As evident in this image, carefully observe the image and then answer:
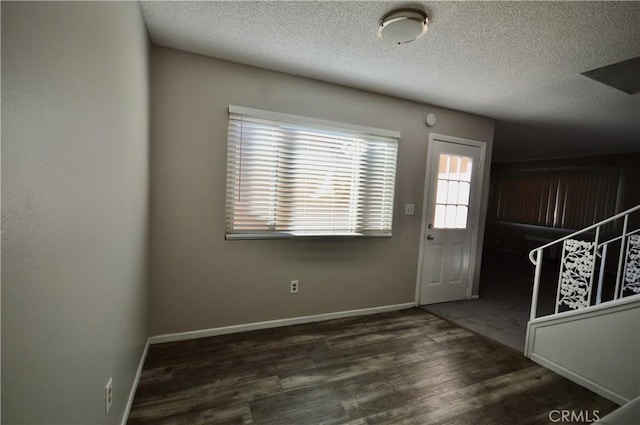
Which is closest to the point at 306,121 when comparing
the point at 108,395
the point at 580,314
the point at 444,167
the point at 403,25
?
the point at 403,25

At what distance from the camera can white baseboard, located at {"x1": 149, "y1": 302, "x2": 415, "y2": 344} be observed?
2404 millimetres

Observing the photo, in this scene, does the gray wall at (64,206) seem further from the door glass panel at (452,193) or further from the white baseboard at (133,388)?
the door glass panel at (452,193)

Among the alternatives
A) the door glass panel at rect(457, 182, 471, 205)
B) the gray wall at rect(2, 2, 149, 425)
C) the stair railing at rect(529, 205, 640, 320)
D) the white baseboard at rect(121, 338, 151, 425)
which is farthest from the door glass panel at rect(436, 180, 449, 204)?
the white baseboard at rect(121, 338, 151, 425)

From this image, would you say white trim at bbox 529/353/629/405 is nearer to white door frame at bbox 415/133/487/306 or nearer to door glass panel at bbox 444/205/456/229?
white door frame at bbox 415/133/487/306

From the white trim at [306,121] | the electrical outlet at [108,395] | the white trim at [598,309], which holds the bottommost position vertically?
the electrical outlet at [108,395]

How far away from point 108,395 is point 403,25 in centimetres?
249

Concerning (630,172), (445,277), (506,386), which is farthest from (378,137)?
(630,172)

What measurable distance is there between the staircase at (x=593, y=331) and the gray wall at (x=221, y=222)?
5.11 ft

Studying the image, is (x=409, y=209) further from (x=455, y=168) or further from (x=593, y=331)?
(x=593, y=331)

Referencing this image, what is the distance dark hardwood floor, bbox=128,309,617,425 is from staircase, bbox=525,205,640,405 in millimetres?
122

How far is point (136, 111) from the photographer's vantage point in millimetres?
1684

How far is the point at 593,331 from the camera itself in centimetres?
203

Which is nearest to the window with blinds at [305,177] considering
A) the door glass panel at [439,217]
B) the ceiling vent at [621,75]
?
the door glass panel at [439,217]

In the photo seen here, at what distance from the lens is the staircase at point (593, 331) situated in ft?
6.09
